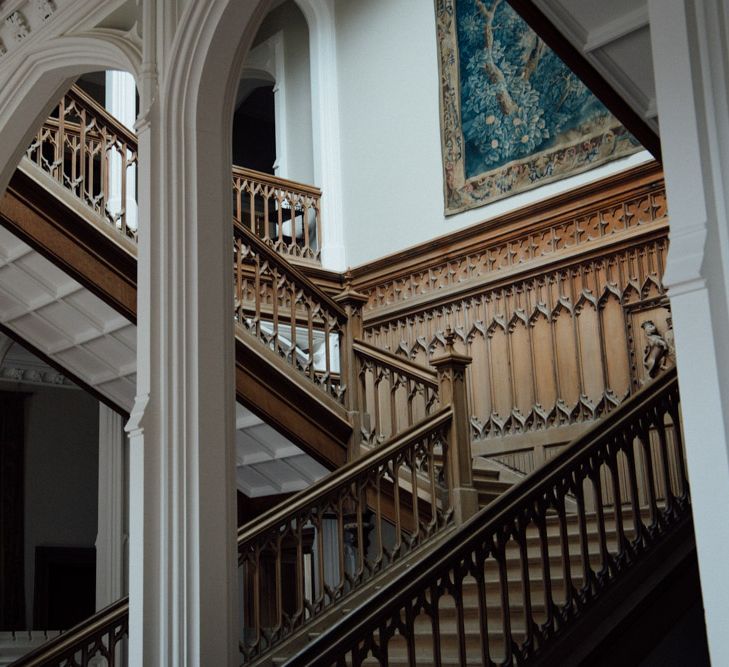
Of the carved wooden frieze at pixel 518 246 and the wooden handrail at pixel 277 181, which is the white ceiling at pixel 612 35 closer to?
the carved wooden frieze at pixel 518 246

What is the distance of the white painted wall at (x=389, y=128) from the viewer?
1205 centimetres

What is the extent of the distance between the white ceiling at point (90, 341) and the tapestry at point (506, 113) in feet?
12.5

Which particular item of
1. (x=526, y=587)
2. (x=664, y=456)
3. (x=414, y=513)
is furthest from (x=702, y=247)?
(x=414, y=513)

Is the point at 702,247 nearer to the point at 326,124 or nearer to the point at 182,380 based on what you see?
the point at 182,380

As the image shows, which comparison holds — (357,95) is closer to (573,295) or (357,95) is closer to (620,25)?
(573,295)

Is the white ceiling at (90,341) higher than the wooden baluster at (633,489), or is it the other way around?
the white ceiling at (90,341)

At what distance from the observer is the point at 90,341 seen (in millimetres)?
8969

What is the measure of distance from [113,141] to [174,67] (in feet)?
10.8

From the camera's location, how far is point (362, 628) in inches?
200

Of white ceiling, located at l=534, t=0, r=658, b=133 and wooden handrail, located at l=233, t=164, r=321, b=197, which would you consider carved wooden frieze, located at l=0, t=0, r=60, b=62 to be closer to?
white ceiling, located at l=534, t=0, r=658, b=133

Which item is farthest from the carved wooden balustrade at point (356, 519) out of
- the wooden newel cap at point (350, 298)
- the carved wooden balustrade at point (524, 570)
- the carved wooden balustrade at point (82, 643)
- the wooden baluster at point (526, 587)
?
the wooden baluster at point (526, 587)

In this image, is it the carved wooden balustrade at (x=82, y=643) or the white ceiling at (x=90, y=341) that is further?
the white ceiling at (x=90, y=341)

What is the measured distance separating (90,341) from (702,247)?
6.82m

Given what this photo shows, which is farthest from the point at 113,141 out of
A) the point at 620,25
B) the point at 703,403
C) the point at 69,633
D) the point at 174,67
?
the point at 703,403
